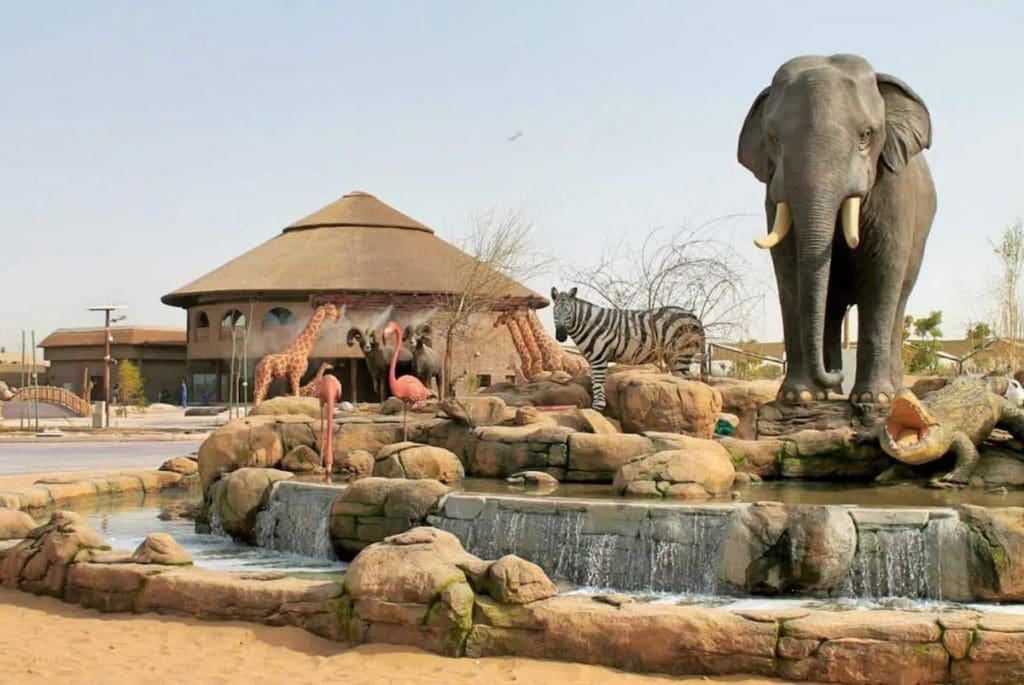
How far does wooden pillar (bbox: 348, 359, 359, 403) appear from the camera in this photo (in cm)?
3978

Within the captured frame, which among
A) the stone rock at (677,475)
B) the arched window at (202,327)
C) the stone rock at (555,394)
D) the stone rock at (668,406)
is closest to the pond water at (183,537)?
the stone rock at (677,475)

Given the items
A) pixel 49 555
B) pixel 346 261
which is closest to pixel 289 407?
pixel 49 555

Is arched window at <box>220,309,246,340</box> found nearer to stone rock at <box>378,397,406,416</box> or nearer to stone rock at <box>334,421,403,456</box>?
stone rock at <box>378,397,406,416</box>

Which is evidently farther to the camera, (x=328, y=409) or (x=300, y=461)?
(x=300, y=461)

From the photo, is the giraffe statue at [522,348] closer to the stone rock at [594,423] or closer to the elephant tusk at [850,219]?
the stone rock at [594,423]

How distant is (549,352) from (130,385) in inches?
613

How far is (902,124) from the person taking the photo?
36.1ft

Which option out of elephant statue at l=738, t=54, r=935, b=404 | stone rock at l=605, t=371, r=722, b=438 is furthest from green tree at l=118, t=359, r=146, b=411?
elephant statue at l=738, t=54, r=935, b=404

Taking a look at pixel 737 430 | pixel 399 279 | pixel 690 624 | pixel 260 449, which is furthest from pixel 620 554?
pixel 399 279

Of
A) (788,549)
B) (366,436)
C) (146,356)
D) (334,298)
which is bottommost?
(788,549)

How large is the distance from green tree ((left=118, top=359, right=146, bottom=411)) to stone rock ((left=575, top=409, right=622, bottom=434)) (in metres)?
33.5

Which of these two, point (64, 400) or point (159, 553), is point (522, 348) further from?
point (159, 553)

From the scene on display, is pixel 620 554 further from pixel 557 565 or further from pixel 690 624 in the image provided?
pixel 690 624

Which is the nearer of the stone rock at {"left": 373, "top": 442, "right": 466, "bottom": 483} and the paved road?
the stone rock at {"left": 373, "top": 442, "right": 466, "bottom": 483}
